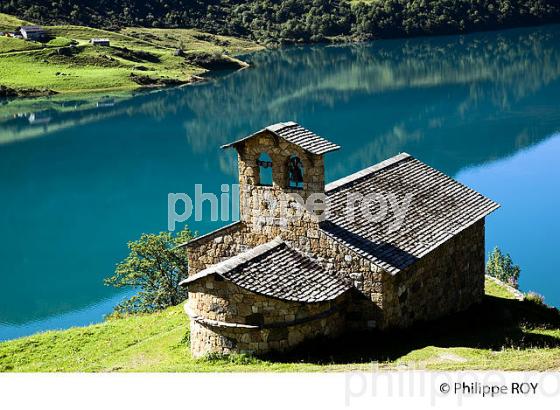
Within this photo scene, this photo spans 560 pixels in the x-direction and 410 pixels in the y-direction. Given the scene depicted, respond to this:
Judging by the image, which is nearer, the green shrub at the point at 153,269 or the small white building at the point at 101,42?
the green shrub at the point at 153,269

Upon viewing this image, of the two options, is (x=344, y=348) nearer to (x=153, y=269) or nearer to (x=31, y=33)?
(x=153, y=269)

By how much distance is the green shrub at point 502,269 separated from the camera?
41.3 m

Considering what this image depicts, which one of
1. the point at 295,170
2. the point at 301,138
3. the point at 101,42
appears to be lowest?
the point at 101,42

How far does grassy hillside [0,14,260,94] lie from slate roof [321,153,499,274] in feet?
384

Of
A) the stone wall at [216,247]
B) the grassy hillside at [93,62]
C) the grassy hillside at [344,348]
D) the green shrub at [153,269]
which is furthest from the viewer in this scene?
the grassy hillside at [93,62]

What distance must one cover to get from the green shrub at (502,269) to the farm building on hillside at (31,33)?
137m

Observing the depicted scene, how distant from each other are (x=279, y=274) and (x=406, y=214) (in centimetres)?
552

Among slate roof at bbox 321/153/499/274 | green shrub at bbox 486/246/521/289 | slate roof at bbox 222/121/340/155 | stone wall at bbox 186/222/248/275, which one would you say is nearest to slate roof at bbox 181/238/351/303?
slate roof at bbox 321/153/499/274

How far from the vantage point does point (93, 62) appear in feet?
495

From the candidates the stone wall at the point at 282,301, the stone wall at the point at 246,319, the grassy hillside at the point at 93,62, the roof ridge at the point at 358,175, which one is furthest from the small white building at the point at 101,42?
the stone wall at the point at 246,319

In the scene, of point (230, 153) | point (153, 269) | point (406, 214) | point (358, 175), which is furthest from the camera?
point (230, 153)

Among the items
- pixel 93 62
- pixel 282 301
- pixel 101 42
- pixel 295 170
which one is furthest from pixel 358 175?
pixel 101 42

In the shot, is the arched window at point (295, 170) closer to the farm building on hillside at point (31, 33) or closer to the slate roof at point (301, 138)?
the slate roof at point (301, 138)

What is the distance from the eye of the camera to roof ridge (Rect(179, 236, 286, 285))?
1997cm
